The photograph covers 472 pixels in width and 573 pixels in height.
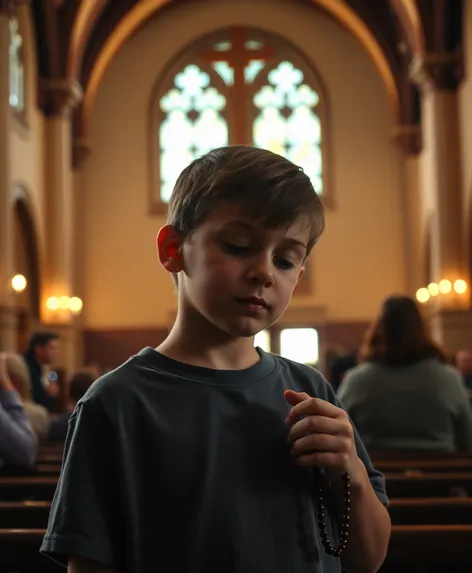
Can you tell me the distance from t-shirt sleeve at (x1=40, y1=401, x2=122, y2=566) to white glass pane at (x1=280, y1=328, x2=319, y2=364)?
58.9ft

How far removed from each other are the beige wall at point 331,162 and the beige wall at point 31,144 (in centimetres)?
344

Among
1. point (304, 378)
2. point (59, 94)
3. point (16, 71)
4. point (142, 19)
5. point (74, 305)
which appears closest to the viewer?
point (304, 378)

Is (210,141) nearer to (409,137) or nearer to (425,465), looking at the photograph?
(409,137)

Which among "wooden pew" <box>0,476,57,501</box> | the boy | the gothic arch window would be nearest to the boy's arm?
the boy

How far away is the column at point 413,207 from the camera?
19.0m

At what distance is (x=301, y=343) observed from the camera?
63.3ft

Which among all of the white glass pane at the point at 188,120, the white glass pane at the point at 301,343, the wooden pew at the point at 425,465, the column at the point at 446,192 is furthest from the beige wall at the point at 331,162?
the wooden pew at the point at 425,465

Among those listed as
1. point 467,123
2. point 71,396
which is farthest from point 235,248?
point 467,123

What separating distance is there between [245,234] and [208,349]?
18 centimetres

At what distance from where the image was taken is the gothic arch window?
20062mm

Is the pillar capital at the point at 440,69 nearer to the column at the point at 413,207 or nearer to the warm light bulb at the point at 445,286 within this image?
the warm light bulb at the point at 445,286

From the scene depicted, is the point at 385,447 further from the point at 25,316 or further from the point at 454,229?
the point at 25,316

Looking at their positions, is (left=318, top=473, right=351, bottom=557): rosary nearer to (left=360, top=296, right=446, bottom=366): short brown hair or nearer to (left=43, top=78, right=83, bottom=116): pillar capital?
(left=360, top=296, right=446, bottom=366): short brown hair

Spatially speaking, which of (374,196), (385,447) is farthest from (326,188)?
(385,447)
